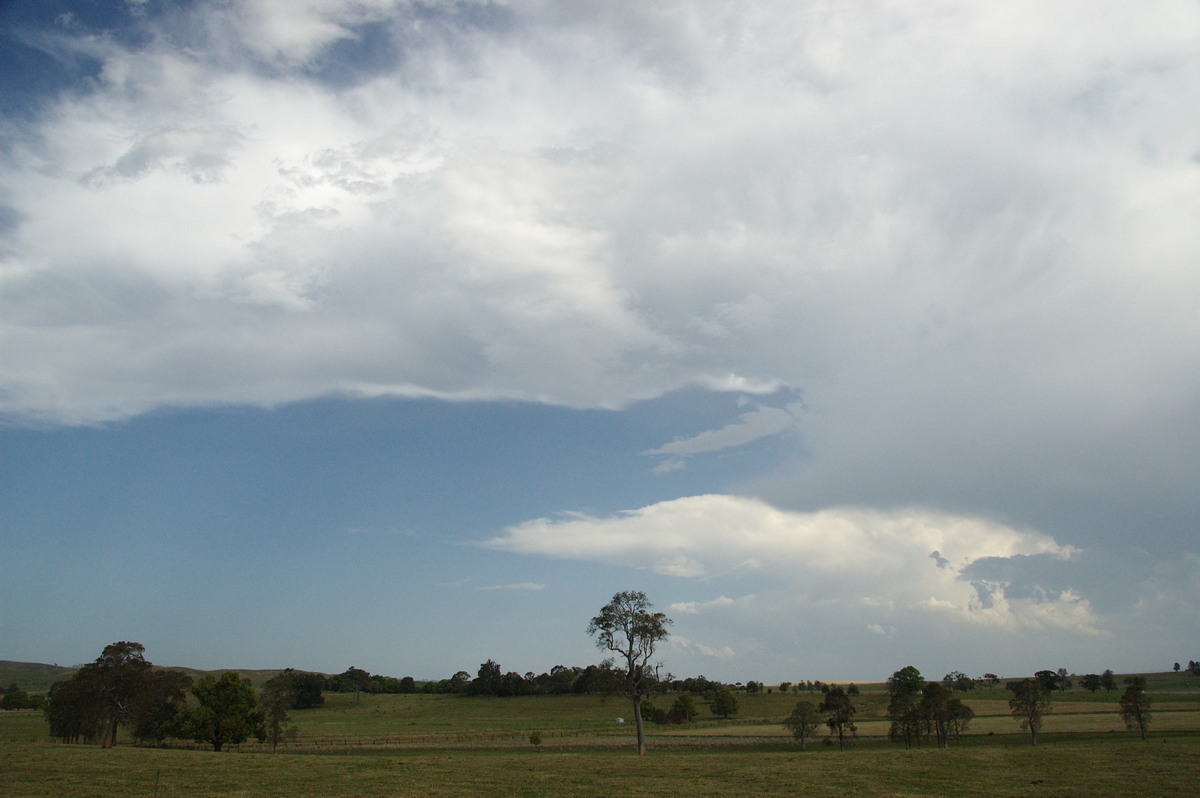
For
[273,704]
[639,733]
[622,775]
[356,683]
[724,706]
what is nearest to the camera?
[622,775]

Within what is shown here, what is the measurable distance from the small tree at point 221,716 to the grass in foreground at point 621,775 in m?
22.2

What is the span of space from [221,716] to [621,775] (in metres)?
46.8

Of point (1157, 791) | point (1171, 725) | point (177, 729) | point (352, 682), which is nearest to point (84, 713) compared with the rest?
point (177, 729)

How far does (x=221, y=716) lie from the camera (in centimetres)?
6159

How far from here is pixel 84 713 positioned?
62.6 m

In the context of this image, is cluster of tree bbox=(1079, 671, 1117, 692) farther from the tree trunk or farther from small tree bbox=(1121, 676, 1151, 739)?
the tree trunk

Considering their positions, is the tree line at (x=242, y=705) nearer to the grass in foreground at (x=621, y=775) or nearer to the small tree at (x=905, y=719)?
the small tree at (x=905, y=719)

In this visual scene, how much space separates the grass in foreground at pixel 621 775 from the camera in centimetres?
2602

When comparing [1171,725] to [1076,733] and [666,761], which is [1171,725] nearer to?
[1076,733]

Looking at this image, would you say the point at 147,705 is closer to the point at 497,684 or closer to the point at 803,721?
the point at 803,721

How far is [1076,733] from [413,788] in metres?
68.9

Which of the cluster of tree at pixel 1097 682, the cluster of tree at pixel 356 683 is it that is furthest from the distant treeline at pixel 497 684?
the cluster of tree at pixel 1097 682

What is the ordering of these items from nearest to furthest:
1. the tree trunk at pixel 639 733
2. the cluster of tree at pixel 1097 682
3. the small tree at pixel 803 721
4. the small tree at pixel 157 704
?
1. the tree trunk at pixel 639 733
2. the small tree at pixel 803 721
3. the small tree at pixel 157 704
4. the cluster of tree at pixel 1097 682

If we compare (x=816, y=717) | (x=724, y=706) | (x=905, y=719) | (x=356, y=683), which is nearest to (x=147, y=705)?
(x=816, y=717)
